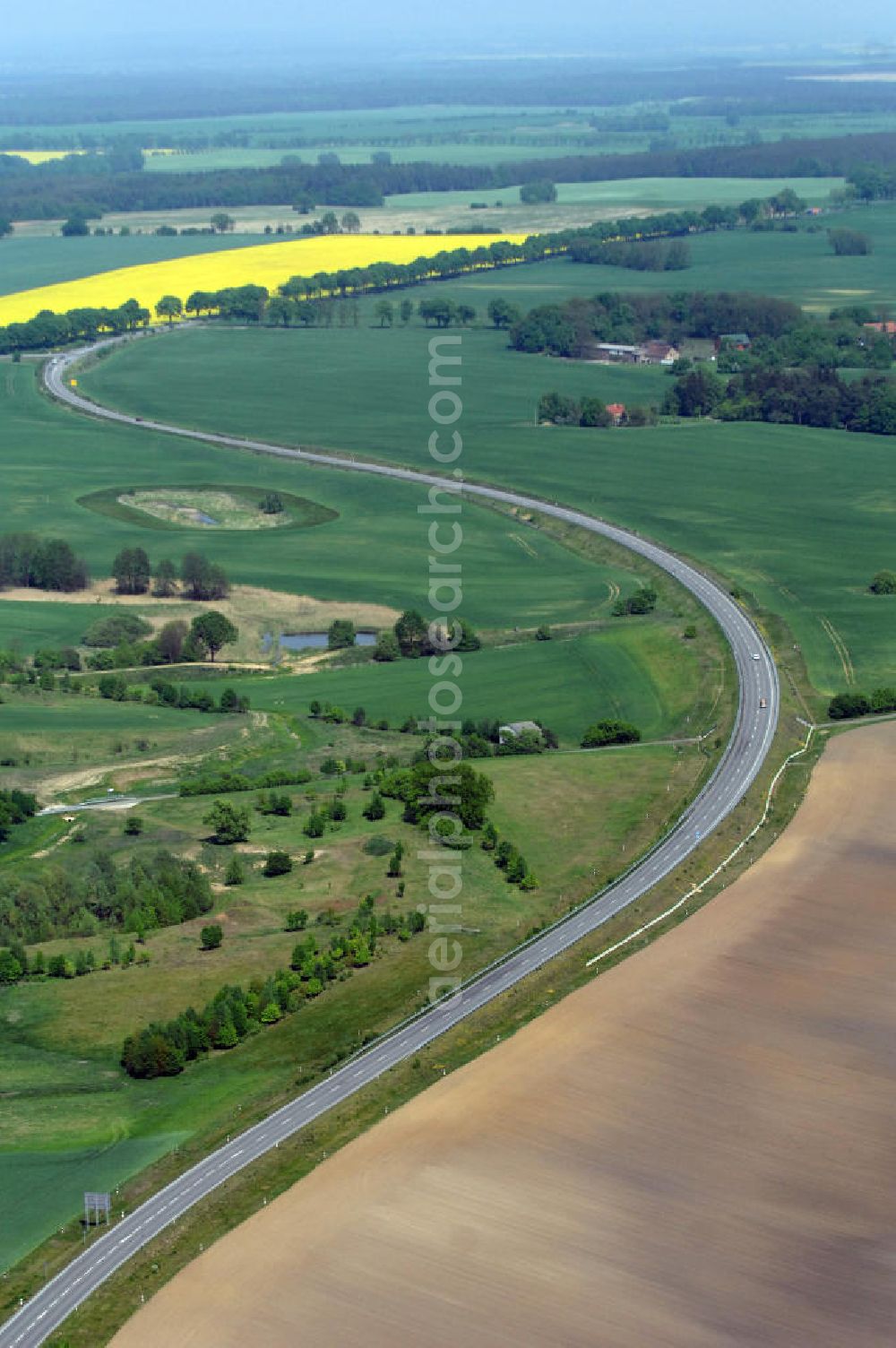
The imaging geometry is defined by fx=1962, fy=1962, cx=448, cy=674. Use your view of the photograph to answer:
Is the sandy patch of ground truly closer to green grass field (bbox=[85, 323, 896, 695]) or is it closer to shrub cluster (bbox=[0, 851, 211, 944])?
shrub cluster (bbox=[0, 851, 211, 944])

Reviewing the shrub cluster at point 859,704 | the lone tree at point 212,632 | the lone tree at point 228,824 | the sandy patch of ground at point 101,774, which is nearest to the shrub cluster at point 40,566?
the lone tree at point 212,632

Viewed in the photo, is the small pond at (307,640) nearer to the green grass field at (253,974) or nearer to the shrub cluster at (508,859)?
the green grass field at (253,974)

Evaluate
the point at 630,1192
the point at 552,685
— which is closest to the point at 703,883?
the point at 630,1192

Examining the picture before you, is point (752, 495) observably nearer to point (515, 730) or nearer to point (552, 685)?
point (552, 685)

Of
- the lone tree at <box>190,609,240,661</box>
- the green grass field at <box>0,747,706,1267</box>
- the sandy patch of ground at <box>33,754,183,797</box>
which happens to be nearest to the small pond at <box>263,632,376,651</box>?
the lone tree at <box>190,609,240,661</box>

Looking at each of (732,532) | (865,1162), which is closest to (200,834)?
(865,1162)
